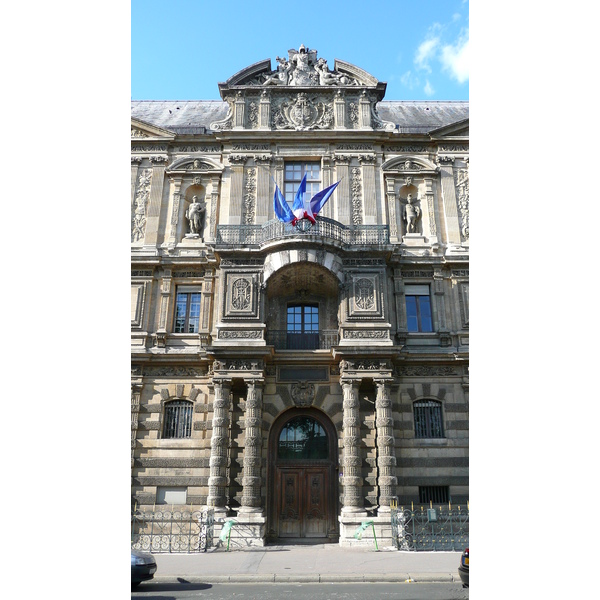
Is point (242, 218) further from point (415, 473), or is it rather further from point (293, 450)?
point (415, 473)

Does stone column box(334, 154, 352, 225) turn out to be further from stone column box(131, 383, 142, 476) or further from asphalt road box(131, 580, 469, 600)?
asphalt road box(131, 580, 469, 600)

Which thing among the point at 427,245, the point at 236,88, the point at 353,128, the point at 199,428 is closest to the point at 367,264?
the point at 427,245

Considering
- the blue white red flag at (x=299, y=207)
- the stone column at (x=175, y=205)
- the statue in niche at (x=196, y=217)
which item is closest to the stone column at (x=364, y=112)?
the blue white red flag at (x=299, y=207)

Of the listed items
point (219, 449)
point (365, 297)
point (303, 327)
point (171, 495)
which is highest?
point (365, 297)

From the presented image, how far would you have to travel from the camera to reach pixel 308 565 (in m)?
13.0

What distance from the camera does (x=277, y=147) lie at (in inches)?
927

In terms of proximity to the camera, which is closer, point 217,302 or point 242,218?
point 217,302

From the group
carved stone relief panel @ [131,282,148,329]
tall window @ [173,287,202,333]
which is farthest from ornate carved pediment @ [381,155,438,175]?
carved stone relief panel @ [131,282,148,329]

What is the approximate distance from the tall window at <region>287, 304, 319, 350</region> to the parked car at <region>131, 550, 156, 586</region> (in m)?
10.7

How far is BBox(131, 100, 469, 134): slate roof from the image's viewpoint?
1061 inches

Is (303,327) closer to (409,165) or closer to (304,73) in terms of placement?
(409,165)

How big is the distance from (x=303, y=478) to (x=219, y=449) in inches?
142

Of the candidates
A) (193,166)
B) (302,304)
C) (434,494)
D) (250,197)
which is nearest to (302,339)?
(302,304)

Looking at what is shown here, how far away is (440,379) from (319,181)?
35.8 ft
